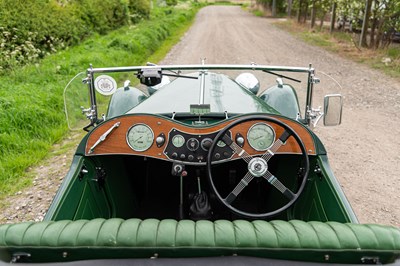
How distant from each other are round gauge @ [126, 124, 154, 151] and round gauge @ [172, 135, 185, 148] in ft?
→ 0.54

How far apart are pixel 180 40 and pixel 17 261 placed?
1645cm

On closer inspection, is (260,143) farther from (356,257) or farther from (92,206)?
(92,206)

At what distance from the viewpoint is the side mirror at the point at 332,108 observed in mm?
3445

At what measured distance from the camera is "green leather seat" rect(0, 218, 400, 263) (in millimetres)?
1711

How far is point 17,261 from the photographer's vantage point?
1729 mm

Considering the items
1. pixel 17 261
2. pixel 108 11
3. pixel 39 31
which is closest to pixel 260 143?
pixel 17 261

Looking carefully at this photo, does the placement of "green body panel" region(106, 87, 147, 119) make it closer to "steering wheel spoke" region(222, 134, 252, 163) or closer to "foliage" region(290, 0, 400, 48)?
"steering wheel spoke" region(222, 134, 252, 163)

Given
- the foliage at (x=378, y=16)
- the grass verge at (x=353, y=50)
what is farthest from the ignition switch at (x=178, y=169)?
the foliage at (x=378, y=16)

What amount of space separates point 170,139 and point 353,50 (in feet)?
45.5

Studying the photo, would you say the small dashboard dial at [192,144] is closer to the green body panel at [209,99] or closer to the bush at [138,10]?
the green body panel at [209,99]

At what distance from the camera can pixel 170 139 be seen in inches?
111

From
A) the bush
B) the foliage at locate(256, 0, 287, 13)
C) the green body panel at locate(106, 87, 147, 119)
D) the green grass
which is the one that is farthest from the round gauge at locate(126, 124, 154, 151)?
the foliage at locate(256, 0, 287, 13)

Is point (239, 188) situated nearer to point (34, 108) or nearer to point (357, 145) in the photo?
point (357, 145)

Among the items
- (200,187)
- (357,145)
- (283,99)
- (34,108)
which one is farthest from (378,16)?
(200,187)
